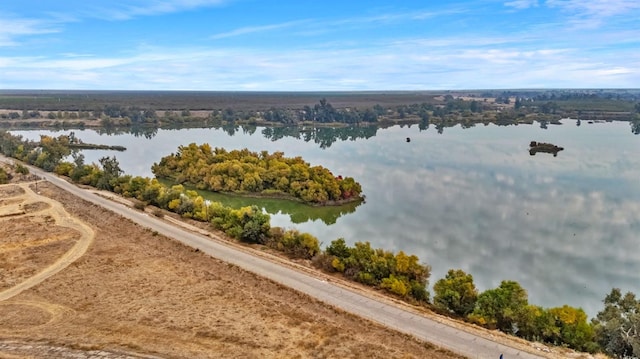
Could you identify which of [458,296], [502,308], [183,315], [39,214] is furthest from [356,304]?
[39,214]

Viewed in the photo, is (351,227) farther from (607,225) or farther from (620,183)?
(620,183)

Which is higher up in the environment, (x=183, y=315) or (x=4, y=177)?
(x=4, y=177)

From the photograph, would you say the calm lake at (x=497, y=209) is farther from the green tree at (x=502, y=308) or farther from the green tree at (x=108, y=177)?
the green tree at (x=108, y=177)

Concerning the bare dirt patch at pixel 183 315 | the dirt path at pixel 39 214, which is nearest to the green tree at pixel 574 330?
the bare dirt patch at pixel 183 315

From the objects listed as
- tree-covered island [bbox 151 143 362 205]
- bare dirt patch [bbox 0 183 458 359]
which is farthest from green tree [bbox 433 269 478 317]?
tree-covered island [bbox 151 143 362 205]

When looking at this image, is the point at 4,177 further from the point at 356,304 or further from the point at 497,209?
the point at 497,209
